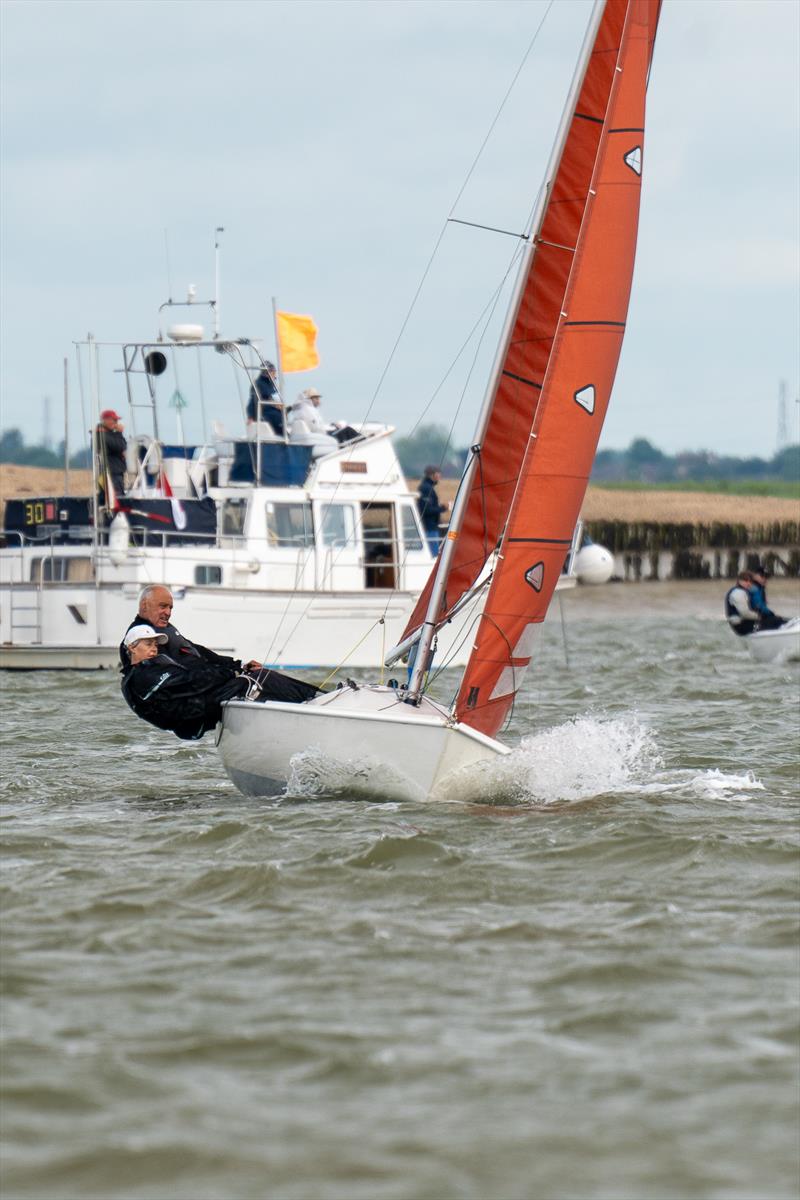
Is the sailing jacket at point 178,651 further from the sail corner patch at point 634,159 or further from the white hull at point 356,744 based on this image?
the sail corner patch at point 634,159

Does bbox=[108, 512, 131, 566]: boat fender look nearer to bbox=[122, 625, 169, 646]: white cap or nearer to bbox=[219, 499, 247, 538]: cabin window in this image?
bbox=[219, 499, 247, 538]: cabin window

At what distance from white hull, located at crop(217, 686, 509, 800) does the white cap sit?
0.67 meters

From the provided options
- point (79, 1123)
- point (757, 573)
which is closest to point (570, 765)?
point (79, 1123)

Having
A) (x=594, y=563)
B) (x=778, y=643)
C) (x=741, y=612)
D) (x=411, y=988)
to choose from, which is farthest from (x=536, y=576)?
(x=594, y=563)

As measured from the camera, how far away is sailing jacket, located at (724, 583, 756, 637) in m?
26.5

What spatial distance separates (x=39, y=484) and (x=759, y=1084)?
51.3m

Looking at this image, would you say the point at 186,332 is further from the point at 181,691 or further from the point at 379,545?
the point at 181,691

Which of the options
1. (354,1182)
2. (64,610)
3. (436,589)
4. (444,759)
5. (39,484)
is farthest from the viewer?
(39,484)

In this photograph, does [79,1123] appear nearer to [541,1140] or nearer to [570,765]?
[541,1140]

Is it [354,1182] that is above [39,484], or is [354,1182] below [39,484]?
below

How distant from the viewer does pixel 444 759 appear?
10742 millimetres

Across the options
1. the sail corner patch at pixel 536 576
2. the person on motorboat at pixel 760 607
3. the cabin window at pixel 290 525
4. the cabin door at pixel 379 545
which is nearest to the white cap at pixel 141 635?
the sail corner patch at pixel 536 576

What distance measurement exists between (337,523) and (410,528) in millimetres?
1217

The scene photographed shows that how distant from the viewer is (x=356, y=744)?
1083 centimetres
